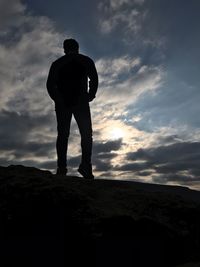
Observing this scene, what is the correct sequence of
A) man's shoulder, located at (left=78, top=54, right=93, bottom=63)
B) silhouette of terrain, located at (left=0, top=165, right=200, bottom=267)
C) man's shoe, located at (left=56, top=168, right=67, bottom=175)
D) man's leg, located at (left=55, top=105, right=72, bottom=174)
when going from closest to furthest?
silhouette of terrain, located at (left=0, top=165, right=200, bottom=267) < man's shoe, located at (left=56, top=168, right=67, bottom=175) < man's leg, located at (left=55, top=105, right=72, bottom=174) < man's shoulder, located at (left=78, top=54, right=93, bottom=63)

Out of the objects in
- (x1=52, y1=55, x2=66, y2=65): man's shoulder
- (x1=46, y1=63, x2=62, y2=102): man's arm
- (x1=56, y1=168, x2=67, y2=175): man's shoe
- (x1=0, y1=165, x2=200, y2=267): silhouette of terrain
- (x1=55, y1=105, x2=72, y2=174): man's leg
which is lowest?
(x1=0, y1=165, x2=200, y2=267): silhouette of terrain

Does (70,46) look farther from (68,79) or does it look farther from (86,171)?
(86,171)

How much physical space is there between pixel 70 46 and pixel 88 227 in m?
3.97

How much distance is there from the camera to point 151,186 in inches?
270

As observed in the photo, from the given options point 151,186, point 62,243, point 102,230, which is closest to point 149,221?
point 102,230

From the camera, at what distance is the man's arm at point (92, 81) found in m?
7.51

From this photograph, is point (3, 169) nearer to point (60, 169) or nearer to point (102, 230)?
point (60, 169)

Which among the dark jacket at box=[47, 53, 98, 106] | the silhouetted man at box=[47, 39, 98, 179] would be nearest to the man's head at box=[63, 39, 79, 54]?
the silhouetted man at box=[47, 39, 98, 179]

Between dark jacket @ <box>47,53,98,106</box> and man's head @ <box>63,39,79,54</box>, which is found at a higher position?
man's head @ <box>63,39,79,54</box>

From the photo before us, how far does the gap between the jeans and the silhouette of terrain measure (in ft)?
6.41

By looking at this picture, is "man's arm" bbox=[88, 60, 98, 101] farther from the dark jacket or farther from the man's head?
the man's head

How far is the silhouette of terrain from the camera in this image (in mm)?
4367

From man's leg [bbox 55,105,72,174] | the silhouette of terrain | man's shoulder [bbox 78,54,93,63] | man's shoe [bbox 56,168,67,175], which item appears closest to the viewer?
the silhouette of terrain

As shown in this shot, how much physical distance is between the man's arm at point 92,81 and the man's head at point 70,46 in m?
0.41
